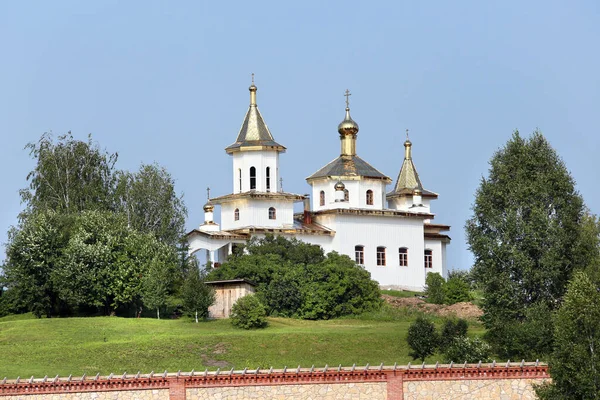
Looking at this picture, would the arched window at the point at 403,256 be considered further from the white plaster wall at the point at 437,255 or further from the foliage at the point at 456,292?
the foliage at the point at 456,292

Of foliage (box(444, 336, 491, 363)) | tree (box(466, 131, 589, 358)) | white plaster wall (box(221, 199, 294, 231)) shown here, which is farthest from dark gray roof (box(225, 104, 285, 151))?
foliage (box(444, 336, 491, 363))

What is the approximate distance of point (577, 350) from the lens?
39.3 m

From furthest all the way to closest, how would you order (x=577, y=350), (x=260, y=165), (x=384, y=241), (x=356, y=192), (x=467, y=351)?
(x=356, y=192)
(x=384, y=241)
(x=260, y=165)
(x=467, y=351)
(x=577, y=350)

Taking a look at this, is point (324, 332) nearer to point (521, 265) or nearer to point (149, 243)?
point (521, 265)

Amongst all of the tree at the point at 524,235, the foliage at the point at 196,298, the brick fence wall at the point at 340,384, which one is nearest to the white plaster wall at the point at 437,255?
the foliage at the point at 196,298

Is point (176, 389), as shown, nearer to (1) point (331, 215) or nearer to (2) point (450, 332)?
(2) point (450, 332)

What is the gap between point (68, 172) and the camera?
76312 millimetres

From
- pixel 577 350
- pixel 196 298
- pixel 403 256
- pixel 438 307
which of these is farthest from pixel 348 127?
pixel 577 350

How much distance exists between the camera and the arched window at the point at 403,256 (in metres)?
77.3

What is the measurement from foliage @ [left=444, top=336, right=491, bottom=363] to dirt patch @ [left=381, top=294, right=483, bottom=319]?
597 inches

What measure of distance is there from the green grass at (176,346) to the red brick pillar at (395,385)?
886cm

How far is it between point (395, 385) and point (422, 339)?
9.20m

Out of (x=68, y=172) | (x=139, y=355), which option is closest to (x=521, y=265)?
(x=139, y=355)

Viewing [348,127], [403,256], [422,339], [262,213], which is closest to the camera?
[422,339]
